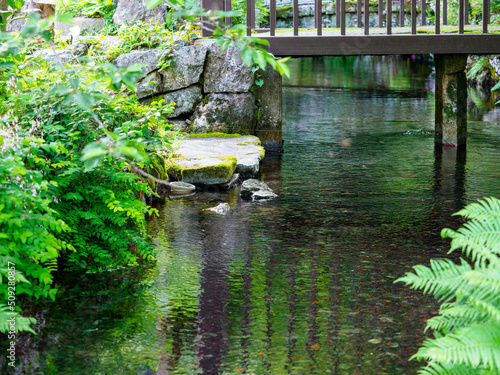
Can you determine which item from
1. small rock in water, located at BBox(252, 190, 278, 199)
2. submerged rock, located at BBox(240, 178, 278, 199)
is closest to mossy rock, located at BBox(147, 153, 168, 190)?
submerged rock, located at BBox(240, 178, 278, 199)

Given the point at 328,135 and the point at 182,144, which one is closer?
the point at 182,144

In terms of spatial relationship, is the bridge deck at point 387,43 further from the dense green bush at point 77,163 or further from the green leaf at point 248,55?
the green leaf at point 248,55

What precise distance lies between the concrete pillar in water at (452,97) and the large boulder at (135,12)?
15.1 ft

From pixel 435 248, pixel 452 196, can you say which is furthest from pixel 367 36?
pixel 435 248

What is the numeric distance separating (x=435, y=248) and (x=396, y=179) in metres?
2.71

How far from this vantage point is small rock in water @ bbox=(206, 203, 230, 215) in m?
6.26

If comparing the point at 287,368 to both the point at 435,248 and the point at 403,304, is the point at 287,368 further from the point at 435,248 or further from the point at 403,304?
the point at 435,248

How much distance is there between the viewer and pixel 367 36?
877 cm

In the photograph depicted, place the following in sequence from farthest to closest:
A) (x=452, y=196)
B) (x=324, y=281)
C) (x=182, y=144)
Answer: (x=182, y=144), (x=452, y=196), (x=324, y=281)

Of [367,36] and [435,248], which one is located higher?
[367,36]

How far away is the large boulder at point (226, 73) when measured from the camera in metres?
9.03

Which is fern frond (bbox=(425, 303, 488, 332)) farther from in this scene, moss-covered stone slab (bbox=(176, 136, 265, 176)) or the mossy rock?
moss-covered stone slab (bbox=(176, 136, 265, 176))

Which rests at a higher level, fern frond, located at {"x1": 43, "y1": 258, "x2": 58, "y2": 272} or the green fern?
the green fern

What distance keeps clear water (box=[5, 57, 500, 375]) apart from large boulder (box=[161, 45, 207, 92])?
1860 millimetres
